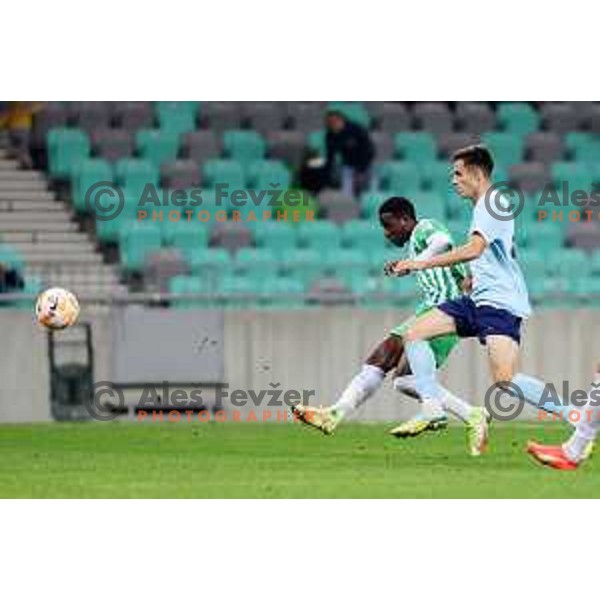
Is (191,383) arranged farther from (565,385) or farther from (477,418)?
(477,418)

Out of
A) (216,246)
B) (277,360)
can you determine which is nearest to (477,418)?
(277,360)

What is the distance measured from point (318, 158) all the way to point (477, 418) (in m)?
10.7

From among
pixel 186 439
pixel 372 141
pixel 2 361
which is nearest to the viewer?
pixel 186 439

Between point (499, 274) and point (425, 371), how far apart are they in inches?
57.9

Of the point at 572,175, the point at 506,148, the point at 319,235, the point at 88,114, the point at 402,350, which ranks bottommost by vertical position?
the point at 402,350

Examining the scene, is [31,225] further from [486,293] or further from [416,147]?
[486,293]

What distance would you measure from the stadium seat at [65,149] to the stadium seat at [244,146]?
1565 millimetres

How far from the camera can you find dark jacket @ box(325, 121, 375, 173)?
25859mm

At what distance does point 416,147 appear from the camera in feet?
88.1

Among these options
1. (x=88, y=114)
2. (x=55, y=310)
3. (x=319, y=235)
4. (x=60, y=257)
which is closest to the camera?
(x=55, y=310)

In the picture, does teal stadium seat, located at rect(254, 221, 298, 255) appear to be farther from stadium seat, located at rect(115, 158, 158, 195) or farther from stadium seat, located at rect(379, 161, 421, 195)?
A: stadium seat, located at rect(379, 161, 421, 195)

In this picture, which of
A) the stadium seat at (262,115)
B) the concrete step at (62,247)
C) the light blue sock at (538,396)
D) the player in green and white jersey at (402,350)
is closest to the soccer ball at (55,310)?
the player in green and white jersey at (402,350)

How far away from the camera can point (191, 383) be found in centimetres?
2177

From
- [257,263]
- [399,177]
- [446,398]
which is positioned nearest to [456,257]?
[446,398]
